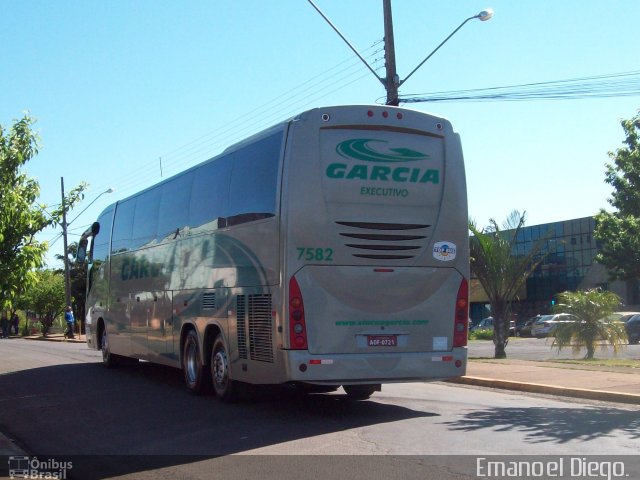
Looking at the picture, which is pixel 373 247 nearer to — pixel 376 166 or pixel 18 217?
pixel 376 166

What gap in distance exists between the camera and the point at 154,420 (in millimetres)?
10484

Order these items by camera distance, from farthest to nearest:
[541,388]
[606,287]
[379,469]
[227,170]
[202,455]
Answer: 1. [606,287]
2. [541,388]
3. [227,170]
4. [202,455]
5. [379,469]

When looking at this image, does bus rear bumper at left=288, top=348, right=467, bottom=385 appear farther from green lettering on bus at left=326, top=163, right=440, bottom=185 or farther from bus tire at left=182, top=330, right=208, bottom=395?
bus tire at left=182, top=330, right=208, bottom=395

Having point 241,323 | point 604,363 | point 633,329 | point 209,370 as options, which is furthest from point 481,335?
point 241,323

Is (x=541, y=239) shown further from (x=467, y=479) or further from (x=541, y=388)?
(x=467, y=479)

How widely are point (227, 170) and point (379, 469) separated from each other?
6.03m

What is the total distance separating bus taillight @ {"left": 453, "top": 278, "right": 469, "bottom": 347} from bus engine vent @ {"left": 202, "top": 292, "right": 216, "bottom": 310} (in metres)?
3.87

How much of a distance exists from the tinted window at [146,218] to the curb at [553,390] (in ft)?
22.3

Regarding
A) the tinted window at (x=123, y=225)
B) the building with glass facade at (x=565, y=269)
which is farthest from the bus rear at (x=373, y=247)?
the building with glass facade at (x=565, y=269)

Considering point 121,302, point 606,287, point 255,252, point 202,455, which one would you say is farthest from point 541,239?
point 606,287

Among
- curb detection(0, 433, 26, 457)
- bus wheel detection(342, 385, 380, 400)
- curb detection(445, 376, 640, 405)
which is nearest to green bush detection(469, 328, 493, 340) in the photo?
curb detection(445, 376, 640, 405)

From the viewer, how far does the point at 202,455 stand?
8.11 m

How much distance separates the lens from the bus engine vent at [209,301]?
39.4 feet

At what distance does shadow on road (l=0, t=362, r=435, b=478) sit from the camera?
8.43m
